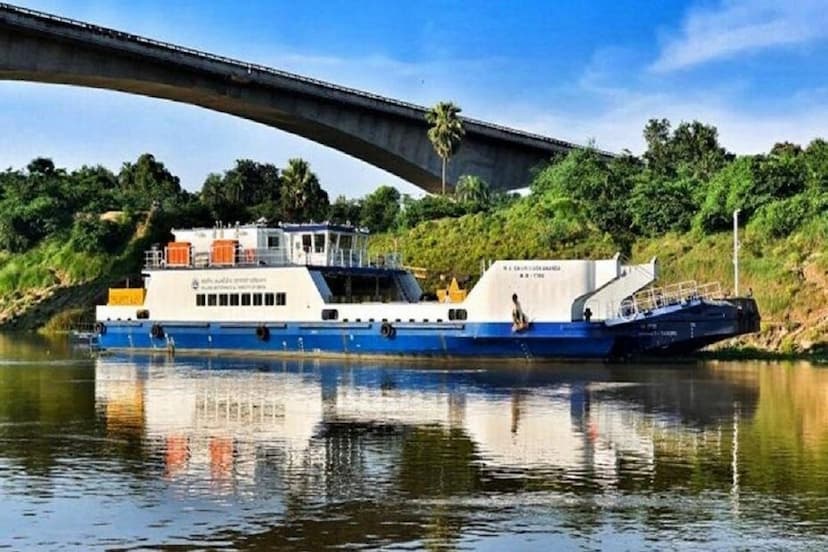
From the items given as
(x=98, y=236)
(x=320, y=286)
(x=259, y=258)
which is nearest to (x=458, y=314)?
(x=320, y=286)

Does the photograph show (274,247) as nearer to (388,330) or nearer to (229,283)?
(229,283)

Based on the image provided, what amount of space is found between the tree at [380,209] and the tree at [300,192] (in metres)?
3.66

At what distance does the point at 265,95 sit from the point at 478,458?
195ft

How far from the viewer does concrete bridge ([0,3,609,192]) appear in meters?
64.2

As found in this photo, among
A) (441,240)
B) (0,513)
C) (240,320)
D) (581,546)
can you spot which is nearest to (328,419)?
(0,513)

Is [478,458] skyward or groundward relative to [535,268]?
groundward

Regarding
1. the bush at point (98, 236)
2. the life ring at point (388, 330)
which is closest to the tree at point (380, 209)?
the bush at point (98, 236)

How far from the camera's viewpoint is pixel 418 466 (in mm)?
19797

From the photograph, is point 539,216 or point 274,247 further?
point 539,216

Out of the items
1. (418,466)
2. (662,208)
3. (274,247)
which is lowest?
(418,466)

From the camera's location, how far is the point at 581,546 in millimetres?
14500

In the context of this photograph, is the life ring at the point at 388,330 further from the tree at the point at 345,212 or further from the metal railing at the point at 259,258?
the tree at the point at 345,212

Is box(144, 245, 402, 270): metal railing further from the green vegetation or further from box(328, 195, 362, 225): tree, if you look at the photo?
box(328, 195, 362, 225): tree

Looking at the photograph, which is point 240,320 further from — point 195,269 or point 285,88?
point 285,88
